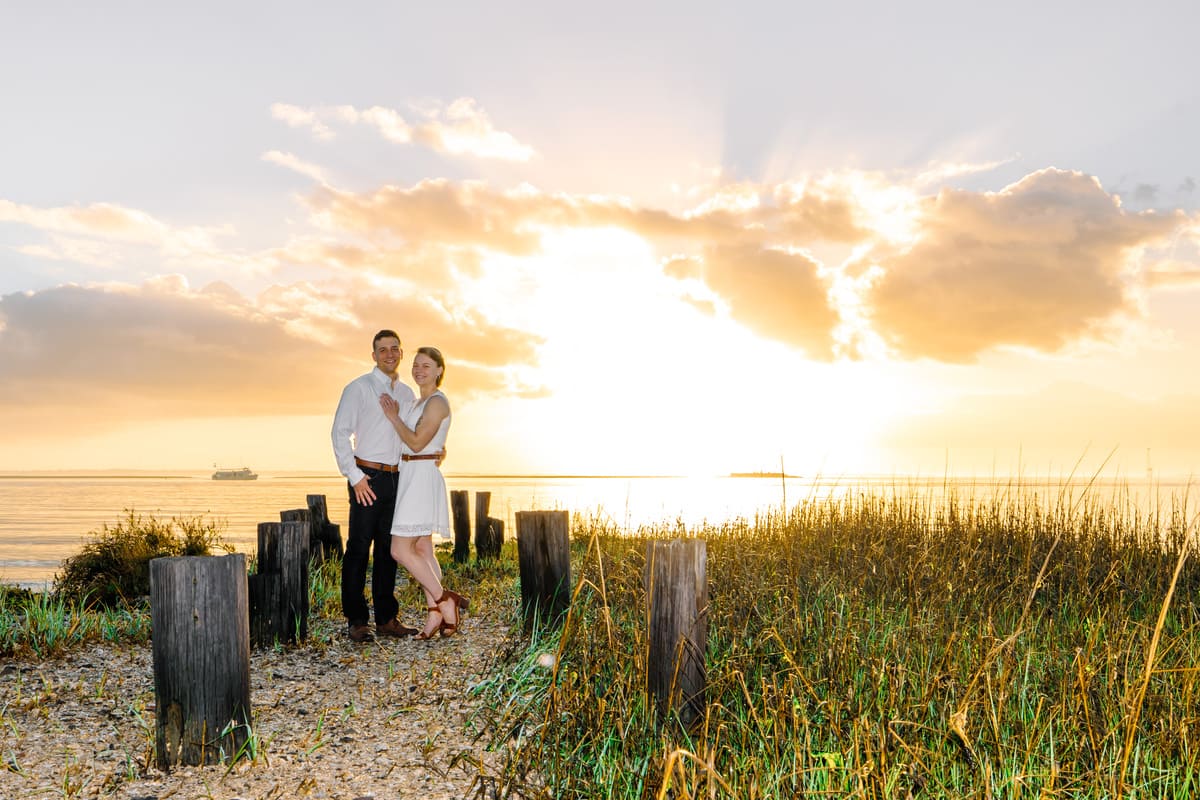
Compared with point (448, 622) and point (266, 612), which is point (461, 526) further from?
point (266, 612)

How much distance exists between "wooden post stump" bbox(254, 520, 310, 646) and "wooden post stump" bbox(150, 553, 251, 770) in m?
2.22

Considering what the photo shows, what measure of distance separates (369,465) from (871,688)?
3.84 metres

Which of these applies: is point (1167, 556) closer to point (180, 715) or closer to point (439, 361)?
point (439, 361)

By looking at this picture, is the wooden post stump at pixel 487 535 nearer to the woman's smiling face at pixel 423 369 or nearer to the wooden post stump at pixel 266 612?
the wooden post stump at pixel 266 612

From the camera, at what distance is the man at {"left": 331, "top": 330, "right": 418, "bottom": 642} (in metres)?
6.14

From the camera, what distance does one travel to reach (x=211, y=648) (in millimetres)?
3861

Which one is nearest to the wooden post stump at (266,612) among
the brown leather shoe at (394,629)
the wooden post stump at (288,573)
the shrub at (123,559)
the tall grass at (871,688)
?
the wooden post stump at (288,573)

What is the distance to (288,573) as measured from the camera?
619 cm

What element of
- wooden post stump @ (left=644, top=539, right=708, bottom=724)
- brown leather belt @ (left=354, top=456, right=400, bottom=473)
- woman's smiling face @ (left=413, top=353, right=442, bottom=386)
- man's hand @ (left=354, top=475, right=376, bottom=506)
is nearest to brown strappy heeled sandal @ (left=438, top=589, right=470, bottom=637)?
man's hand @ (left=354, top=475, right=376, bottom=506)

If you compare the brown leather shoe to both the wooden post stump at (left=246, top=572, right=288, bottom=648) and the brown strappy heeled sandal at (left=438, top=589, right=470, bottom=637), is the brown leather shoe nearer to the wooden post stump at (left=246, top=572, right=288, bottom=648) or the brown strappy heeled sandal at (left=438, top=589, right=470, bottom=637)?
the brown strappy heeled sandal at (left=438, top=589, right=470, bottom=637)

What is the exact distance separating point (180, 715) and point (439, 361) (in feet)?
9.87

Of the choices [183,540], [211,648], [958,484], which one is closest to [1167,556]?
[958,484]

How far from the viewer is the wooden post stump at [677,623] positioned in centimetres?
395

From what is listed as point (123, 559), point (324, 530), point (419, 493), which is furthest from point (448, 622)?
point (324, 530)
